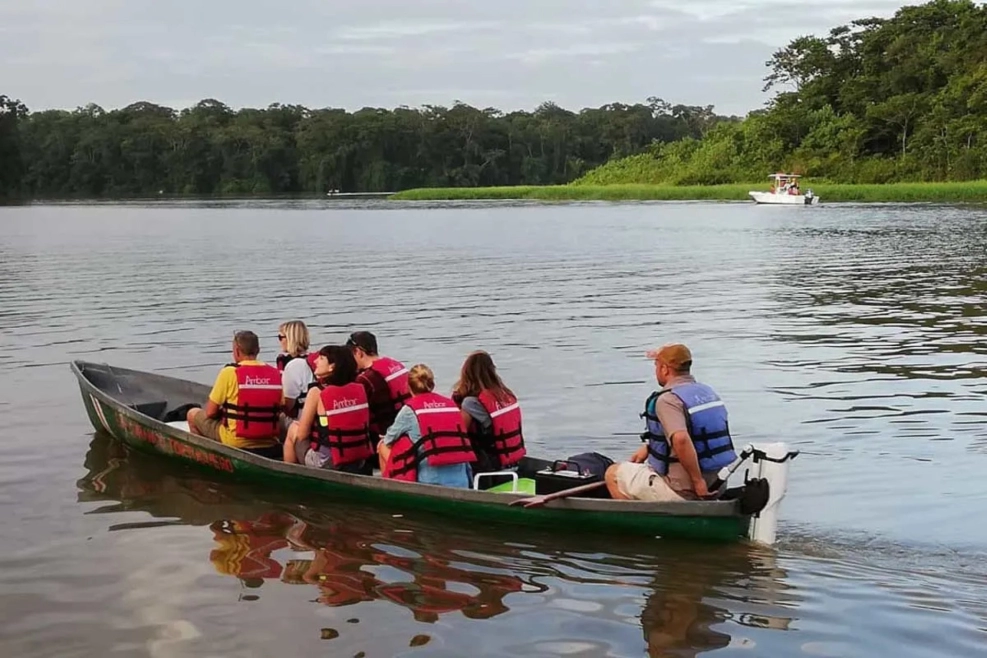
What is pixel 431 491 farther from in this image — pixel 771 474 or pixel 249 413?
pixel 771 474

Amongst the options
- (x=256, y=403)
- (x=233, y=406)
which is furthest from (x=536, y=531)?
(x=233, y=406)

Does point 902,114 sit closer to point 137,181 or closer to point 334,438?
point 334,438

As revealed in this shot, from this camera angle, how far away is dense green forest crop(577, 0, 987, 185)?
241ft

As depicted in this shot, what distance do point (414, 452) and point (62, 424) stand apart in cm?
568

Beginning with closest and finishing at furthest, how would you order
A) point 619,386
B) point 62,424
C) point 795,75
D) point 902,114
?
point 62,424
point 619,386
point 902,114
point 795,75

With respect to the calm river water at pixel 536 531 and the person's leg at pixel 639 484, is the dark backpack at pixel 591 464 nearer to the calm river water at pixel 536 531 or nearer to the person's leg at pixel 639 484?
the person's leg at pixel 639 484

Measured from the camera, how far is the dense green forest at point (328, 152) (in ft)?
424

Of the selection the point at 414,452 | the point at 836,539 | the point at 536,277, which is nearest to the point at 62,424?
the point at 414,452

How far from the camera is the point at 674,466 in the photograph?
784 centimetres

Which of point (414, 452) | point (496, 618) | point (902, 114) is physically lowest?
point (496, 618)

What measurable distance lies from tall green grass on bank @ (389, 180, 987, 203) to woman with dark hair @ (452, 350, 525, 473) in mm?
58599

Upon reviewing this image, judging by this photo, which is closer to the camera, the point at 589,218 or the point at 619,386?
the point at 619,386

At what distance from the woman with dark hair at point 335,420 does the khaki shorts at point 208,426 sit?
1.09m

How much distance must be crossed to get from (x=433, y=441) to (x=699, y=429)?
6.46ft
